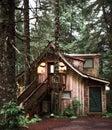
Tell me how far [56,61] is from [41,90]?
2.62m

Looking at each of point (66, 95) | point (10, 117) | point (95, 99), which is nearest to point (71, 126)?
point (10, 117)

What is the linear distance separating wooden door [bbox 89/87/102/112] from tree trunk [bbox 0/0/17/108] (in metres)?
14.4

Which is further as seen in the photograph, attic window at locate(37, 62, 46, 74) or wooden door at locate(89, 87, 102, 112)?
attic window at locate(37, 62, 46, 74)

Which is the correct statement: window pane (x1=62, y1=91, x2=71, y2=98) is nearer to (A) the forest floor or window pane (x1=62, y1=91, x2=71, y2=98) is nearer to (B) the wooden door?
(B) the wooden door

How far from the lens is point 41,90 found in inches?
856

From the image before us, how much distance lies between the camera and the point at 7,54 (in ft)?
30.1

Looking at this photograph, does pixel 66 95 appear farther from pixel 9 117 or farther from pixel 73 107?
pixel 9 117

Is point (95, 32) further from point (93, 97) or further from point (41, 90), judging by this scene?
point (41, 90)

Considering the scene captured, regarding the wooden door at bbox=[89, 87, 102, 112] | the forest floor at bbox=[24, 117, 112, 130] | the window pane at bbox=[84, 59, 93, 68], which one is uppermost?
the window pane at bbox=[84, 59, 93, 68]

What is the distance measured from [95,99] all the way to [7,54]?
14.9 meters

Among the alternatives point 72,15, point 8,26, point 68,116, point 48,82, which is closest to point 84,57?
point 48,82

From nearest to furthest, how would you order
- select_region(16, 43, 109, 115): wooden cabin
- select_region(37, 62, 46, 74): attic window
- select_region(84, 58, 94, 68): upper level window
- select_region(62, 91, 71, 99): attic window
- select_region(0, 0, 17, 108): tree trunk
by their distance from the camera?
select_region(0, 0, 17, 108): tree trunk
select_region(16, 43, 109, 115): wooden cabin
select_region(62, 91, 71, 99): attic window
select_region(37, 62, 46, 74): attic window
select_region(84, 58, 94, 68): upper level window

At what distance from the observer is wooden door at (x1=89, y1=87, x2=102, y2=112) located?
22781 mm

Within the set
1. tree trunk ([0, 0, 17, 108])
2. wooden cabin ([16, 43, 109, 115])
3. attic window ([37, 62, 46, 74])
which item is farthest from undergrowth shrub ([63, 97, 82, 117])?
tree trunk ([0, 0, 17, 108])
